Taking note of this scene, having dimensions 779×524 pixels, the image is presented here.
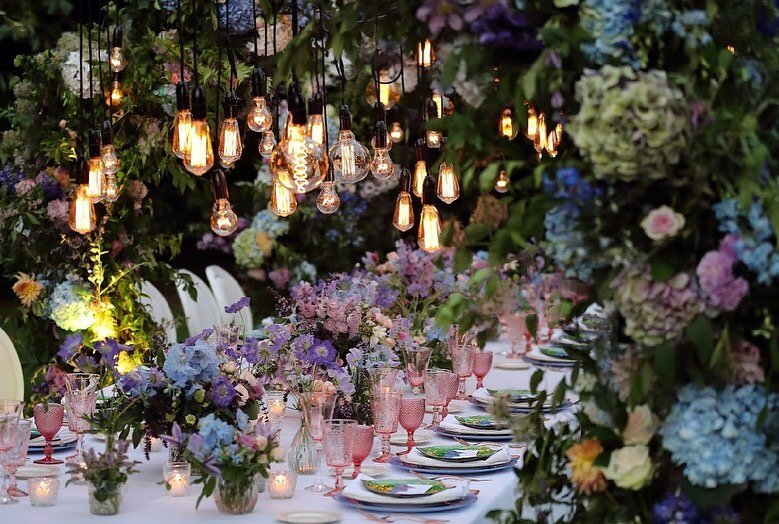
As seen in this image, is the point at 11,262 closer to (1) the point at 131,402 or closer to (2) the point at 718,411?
(1) the point at 131,402

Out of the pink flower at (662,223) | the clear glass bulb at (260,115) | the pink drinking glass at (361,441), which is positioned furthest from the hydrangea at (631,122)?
the clear glass bulb at (260,115)

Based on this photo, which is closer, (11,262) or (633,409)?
(633,409)

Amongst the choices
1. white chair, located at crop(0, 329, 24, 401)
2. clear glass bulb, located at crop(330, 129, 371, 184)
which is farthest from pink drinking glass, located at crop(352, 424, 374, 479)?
white chair, located at crop(0, 329, 24, 401)

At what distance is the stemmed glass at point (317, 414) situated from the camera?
2.54 metres

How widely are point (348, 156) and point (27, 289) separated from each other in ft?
5.90

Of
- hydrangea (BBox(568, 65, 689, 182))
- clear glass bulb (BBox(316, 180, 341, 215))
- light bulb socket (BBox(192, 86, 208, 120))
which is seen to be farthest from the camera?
clear glass bulb (BBox(316, 180, 341, 215))

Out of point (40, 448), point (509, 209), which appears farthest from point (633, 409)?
point (40, 448)

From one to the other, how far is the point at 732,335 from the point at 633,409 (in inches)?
7.2

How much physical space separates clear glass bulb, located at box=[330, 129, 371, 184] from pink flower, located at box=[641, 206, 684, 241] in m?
1.33

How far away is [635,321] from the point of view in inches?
65.4

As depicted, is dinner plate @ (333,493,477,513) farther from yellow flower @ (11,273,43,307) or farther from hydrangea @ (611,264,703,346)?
yellow flower @ (11,273,43,307)

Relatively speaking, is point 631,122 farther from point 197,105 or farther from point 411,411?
point 411,411

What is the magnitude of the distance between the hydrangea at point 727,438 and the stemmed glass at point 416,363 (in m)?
1.53

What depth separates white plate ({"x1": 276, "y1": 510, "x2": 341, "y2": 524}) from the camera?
2250 millimetres
